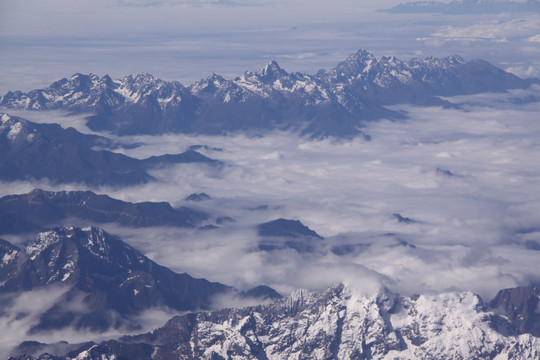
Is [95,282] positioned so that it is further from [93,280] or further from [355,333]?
[355,333]

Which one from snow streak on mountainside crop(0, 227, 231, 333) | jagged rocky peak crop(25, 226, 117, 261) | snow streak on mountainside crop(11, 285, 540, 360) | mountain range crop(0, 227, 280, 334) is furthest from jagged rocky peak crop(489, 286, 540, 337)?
jagged rocky peak crop(25, 226, 117, 261)

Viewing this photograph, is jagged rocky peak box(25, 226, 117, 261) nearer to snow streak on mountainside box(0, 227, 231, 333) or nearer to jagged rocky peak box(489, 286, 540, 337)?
snow streak on mountainside box(0, 227, 231, 333)

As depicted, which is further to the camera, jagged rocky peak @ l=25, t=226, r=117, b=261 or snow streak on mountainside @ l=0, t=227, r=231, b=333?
jagged rocky peak @ l=25, t=226, r=117, b=261

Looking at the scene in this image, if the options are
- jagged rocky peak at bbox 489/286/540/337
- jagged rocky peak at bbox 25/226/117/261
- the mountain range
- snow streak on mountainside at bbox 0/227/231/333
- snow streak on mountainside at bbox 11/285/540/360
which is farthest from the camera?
jagged rocky peak at bbox 25/226/117/261

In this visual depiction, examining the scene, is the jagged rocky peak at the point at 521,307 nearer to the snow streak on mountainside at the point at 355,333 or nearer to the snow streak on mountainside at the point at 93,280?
the snow streak on mountainside at the point at 355,333

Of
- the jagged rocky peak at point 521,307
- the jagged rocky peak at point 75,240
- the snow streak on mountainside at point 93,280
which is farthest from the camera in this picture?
the jagged rocky peak at point 75,240

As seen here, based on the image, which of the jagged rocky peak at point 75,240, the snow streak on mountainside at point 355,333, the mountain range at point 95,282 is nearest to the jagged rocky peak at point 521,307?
the snow streak on mountainside at point 355,333

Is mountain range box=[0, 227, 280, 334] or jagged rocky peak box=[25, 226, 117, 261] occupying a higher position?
jagged rocky peak box=[25, 226, 117, 261]

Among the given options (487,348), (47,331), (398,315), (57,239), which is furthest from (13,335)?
(487,348)

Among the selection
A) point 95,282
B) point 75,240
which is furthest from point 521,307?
point 75,240
